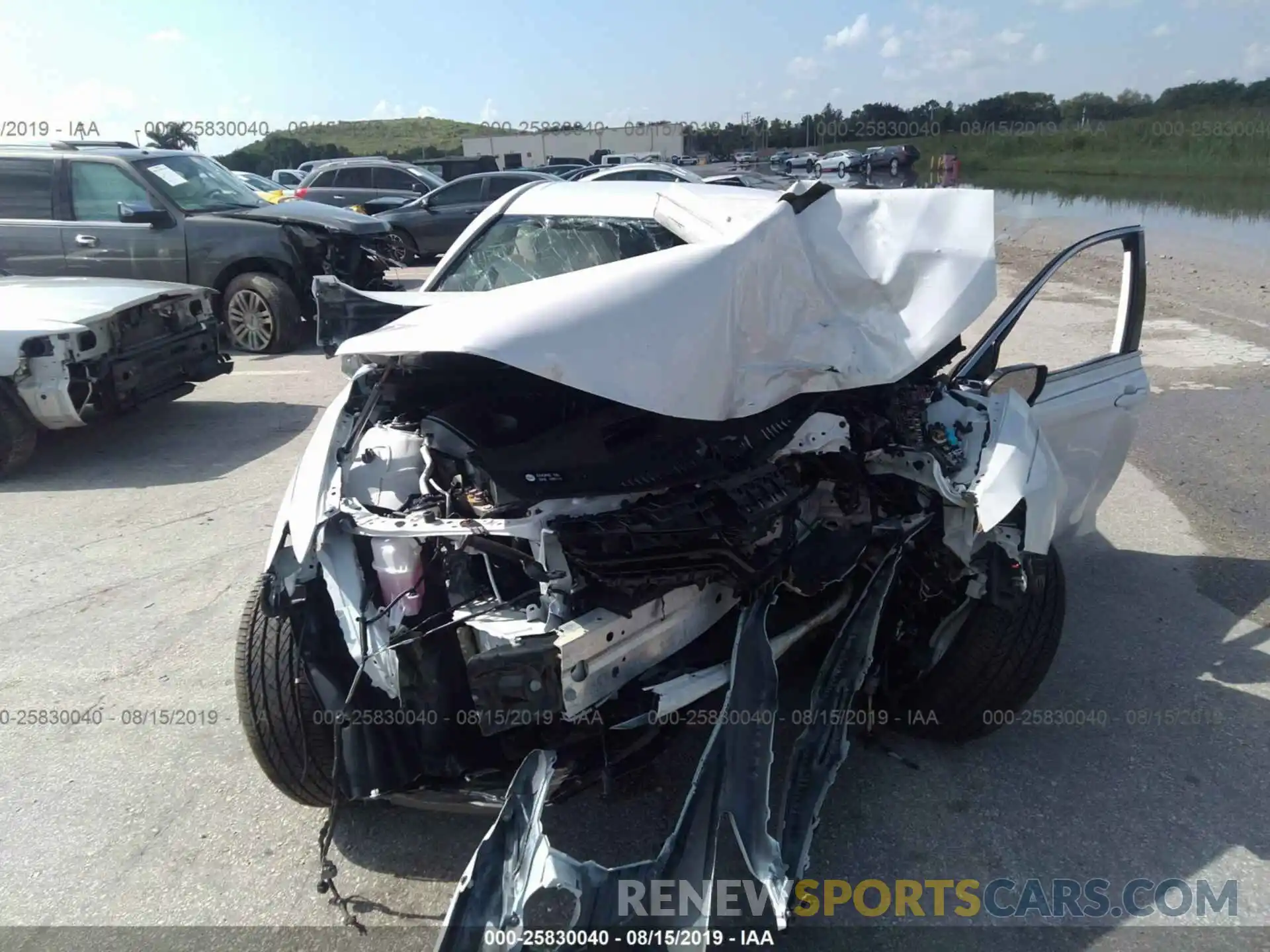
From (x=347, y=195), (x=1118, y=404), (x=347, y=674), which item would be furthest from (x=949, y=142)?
(x=347, y=674)

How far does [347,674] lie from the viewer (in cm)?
251

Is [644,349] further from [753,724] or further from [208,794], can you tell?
[208,794]

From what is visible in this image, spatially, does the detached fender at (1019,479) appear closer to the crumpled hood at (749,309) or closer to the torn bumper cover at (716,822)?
the torn bumper cover at (716,822)

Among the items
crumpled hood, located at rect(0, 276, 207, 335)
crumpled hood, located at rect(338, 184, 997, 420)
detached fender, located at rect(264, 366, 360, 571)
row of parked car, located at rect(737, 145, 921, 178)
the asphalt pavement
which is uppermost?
row of parked car, located at rect(737, 145, 921, 178)

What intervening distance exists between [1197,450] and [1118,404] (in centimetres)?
261

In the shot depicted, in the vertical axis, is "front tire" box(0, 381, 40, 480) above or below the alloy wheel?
below

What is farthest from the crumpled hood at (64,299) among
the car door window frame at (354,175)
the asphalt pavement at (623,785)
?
the car door window frame at (354,175)

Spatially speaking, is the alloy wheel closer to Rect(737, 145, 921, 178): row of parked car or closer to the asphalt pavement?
the asphalt pavement

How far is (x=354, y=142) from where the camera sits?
72.3 m

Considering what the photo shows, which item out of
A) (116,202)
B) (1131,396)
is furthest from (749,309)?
(116,202)

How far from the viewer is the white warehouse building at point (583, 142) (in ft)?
144

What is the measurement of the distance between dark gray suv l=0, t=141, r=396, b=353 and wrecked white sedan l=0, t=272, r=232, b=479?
234 cm

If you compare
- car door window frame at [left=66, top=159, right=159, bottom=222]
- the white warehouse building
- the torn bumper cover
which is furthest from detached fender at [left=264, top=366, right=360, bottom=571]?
the white warehouse building

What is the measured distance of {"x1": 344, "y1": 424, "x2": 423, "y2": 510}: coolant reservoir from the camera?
8.68 feet
